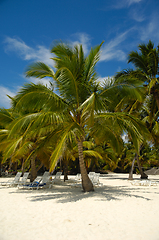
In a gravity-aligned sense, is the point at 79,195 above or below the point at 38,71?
below

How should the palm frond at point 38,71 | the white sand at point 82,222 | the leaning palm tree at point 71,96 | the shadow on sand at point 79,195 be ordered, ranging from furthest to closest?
the palm frond at point 38,71
the leaning palm tree at point 71,96
the shadow on sand at point 79,195
the white sand at point 82,222

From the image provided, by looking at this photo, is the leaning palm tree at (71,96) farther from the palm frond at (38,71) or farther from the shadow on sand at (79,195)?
the shadow on sand at (79,195)

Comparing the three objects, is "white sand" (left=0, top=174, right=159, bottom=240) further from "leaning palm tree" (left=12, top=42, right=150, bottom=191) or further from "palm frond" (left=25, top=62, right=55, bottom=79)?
"palm frond" (left=25, top=62, right=55, bottom=79)

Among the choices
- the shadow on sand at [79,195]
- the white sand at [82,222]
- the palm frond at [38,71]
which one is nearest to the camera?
the white sand at [82,222]

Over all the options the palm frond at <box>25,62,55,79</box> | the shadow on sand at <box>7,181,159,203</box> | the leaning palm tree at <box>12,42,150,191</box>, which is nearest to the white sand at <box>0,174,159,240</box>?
the shadow on sand at <box>7,181,159,203</box>

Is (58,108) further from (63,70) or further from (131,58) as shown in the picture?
(131,58)

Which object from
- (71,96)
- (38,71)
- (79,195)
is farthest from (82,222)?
(38,71)

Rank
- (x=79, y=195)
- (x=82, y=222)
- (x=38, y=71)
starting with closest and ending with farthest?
(x=82, y=222), (x=79, y=195), (x=38, y=71)

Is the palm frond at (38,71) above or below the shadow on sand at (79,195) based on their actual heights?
above

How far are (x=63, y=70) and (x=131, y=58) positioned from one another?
5444mm

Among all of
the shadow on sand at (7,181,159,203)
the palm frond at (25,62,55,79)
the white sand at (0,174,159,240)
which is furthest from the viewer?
the palm frond at (25,62,55,79)

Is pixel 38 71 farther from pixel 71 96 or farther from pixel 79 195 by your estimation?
pixel 79 195

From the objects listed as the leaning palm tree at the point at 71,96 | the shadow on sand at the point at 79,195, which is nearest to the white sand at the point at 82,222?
the shadow on sand at the point at 79,195

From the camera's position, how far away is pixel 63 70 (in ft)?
25.6
